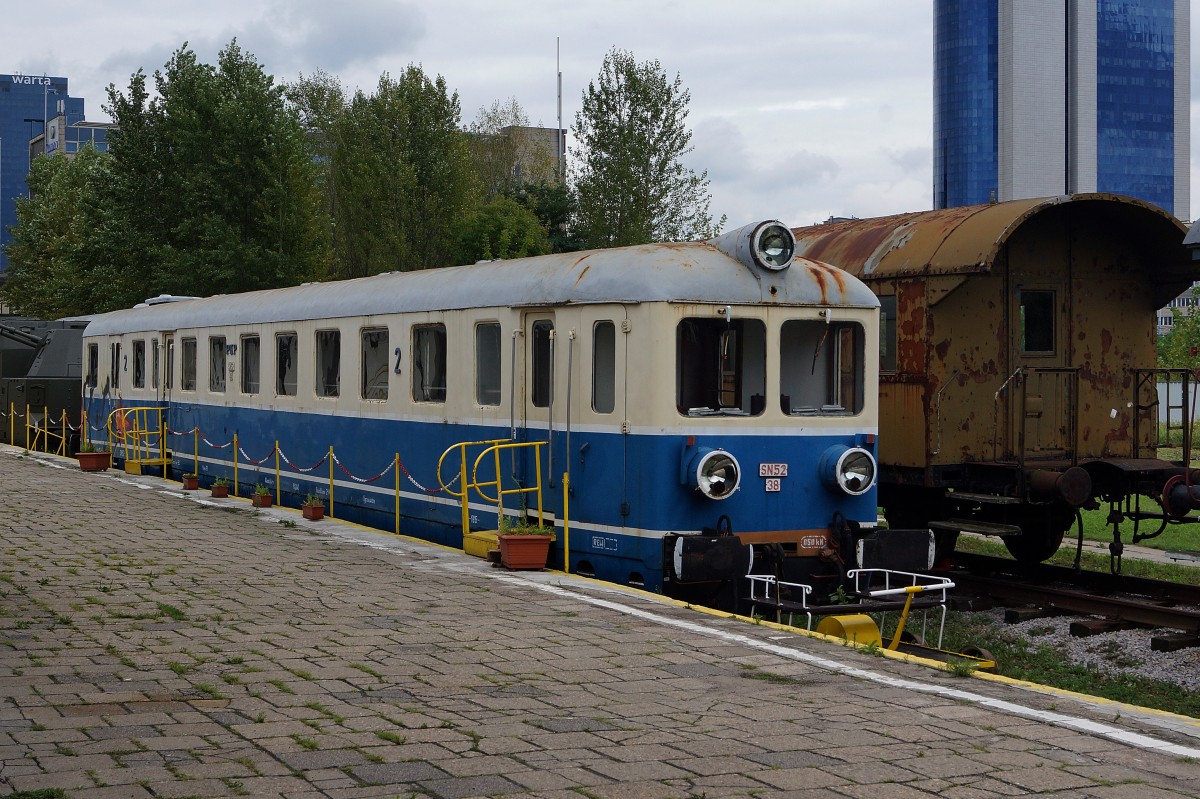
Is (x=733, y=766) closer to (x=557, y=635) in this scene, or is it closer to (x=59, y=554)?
(x=557, y=635)

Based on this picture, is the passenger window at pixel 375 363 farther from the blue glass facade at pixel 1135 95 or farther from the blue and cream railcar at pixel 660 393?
the blue glass facade at pixel 1135 95

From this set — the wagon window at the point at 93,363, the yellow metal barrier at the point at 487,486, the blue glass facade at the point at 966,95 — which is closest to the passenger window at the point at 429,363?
the yellow metal barrier at the point at 487,486

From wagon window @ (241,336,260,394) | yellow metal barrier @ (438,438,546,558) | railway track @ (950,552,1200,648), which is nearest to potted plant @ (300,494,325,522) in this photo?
yellow metal barrier @ (438,438,546,558)

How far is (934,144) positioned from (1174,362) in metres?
94.8

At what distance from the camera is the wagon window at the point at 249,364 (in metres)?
18.6

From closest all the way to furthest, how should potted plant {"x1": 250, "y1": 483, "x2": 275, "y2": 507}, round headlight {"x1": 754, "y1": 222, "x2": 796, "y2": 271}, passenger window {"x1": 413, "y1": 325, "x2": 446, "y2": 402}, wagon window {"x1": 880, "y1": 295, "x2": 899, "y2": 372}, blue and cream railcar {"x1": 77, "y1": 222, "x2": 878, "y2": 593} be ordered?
1. blue and cream railcar {"x1": 77, "y1": 222, "x2": 878, "y2": 593}
2. round headlight {"x1": 754, "y1": 222, "x2": 796, "y2": 271}
3. passenger window {"x1": 413, "y1": 325, "x2": 446, "y2": 402}
4. wagon window {"x1": 880, "y1": 295, "x2": 899, "y2": 372}
5. potted plant {"x1": 250, "y1": 483, "x2": 275, "y2": 507}

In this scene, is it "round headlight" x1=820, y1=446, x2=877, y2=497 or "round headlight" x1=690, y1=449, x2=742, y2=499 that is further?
"round headlight" x1=820, y1=446, x2=877, y2=497

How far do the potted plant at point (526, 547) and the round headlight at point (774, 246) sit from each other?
9.29 ft

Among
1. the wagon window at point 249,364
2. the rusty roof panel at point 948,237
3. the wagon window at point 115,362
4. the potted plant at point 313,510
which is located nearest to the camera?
the rusty roof panel at point 948,237

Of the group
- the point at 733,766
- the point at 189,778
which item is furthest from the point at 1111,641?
the point at 189,778

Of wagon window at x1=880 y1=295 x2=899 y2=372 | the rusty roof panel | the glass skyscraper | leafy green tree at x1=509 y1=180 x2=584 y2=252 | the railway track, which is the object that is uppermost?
the glass skyscraper

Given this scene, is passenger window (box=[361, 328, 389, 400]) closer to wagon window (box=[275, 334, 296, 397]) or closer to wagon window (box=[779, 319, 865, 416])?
wagon window (box=[275, 334, 296, 397])

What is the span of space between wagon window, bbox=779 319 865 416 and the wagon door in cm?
305

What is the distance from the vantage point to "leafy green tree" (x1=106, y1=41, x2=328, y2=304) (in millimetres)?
37312
